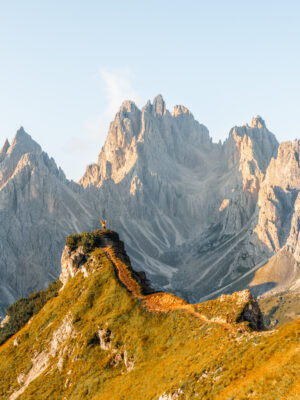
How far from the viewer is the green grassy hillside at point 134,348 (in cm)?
3378

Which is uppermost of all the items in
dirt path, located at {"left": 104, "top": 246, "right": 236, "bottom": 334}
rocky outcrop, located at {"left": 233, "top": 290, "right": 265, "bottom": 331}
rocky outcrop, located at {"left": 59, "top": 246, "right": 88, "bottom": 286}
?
rocky outcrop, located at {"left": 59, "top": 246, "right": 88, "bottom": 286}

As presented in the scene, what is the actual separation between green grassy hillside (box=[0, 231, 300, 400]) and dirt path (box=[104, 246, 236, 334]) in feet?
0.56

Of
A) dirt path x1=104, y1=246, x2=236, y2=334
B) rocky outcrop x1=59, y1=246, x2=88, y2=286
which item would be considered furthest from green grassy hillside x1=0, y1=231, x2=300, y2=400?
rocky outcrop x1=59, y1=246, x2=88, y2=286

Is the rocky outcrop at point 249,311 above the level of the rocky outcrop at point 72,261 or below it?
below

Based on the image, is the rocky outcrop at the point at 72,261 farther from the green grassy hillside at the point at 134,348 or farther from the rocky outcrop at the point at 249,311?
the rocky outcrop at the point at 249,311

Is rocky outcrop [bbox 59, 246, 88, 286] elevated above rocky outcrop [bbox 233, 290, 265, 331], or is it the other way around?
rocky outcrop [bbox 59, 246, 88, 286]

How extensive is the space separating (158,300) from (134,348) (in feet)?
33.7

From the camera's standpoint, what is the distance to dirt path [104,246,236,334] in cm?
4988

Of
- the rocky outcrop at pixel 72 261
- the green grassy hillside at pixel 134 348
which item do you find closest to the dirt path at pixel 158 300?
the green grassy hillside at pixel 134 348

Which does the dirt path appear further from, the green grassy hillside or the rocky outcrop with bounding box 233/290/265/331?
the rocky outcrop with bounding box 233/290/265/331

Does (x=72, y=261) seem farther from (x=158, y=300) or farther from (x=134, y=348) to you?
(x=134, y=348)

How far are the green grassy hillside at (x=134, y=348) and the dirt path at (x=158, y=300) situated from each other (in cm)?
17

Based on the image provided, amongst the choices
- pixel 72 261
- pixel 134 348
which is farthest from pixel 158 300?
pixel 72 261

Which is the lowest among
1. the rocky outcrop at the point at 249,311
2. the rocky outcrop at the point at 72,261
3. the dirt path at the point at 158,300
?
the rocky outcrop at the point at 249,311
